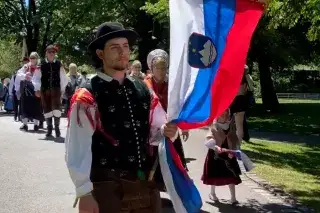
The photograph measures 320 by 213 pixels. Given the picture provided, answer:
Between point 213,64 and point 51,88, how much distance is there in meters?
9.90

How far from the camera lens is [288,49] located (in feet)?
76.8

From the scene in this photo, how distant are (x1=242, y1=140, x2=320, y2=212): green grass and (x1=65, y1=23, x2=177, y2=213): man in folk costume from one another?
4.08 meters

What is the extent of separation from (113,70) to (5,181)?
5.28 meters

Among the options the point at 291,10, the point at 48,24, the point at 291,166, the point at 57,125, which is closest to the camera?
the point at 291,10

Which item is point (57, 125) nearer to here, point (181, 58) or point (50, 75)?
point (50, 75)

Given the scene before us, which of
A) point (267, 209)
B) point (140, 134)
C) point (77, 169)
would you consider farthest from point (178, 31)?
point (267, 209)

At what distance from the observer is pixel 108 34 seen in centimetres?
357

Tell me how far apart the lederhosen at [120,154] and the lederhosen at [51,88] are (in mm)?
9314

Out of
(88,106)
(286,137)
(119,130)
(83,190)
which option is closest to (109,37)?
(88,106)

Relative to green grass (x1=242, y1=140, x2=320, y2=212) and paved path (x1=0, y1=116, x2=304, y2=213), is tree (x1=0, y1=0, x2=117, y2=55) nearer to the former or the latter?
green grass (x1=242, y1=140, x2=320, y2=212)

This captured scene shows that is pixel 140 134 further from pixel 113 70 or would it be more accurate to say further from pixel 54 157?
pixel 54 157

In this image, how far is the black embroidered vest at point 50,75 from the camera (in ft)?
41.6

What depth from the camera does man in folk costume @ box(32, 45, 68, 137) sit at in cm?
1272

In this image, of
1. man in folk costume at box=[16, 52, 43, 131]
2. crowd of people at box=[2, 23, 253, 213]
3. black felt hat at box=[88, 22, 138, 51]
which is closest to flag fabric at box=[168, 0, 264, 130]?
crowd of people at box=[2, 23, 253, 213]
